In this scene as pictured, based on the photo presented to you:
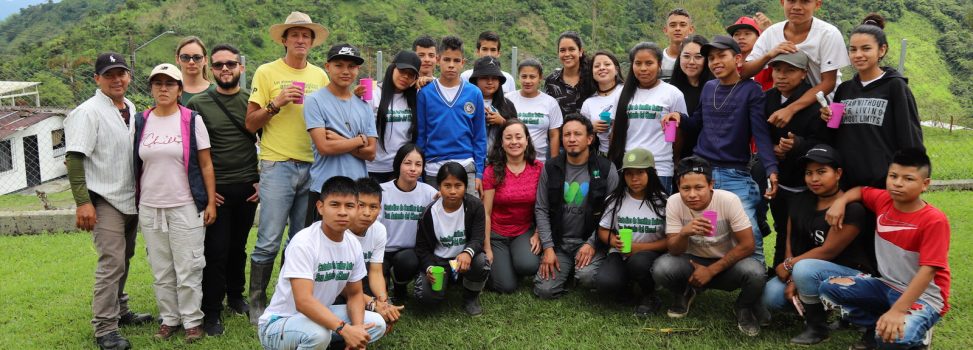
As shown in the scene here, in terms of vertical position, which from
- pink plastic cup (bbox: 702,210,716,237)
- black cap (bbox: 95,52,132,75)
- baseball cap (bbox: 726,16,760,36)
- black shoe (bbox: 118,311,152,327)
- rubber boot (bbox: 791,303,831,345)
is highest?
baseball cap (bbox: 726,16,760,36)

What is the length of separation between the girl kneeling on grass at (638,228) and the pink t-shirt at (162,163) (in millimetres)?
2993

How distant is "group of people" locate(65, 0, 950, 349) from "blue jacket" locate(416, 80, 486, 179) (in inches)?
0.6

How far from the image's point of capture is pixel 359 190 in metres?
4.12

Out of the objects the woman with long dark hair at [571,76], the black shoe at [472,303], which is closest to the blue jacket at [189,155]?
the black shoe at [472,303]

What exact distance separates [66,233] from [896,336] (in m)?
8.29

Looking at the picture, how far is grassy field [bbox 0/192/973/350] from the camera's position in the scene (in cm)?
453

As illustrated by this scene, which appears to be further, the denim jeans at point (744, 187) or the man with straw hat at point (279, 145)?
the denim jeans at point (744, 187)

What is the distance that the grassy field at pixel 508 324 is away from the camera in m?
4.53

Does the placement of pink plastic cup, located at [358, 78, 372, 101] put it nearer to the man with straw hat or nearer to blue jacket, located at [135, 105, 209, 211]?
the man with straw hat

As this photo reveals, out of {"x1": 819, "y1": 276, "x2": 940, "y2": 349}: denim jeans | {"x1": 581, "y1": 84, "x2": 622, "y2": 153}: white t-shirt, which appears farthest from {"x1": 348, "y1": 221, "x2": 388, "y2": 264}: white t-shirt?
{"x1": 819, "y1": 276, "x2": 940, "y2": 349}: denim jeans

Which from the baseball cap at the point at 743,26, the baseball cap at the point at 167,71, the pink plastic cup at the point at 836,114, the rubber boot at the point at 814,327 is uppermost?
the baseball cap at the point at 743,26

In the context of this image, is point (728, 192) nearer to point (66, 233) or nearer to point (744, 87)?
point (744, 87)

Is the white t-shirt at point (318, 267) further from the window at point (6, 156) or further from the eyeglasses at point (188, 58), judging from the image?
the window at point (6, 156)

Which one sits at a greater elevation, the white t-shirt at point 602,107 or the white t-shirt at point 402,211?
the white t-shirt at point 602,107
